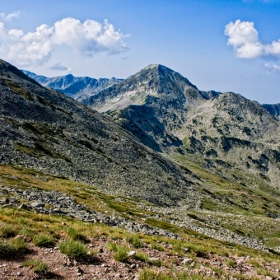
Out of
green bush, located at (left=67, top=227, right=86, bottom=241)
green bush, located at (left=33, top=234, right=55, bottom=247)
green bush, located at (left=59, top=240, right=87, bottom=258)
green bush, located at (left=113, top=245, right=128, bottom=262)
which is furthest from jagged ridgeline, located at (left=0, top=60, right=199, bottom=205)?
Answer: green bush, located at (left=113, top=245, right=128, bottom=262)

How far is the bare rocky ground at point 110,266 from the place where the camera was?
1089 centimetres

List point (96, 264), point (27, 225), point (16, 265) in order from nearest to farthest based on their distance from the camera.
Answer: point (16, 265) → point (96, 264) → point (27, 225)

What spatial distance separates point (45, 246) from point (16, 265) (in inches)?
99.5

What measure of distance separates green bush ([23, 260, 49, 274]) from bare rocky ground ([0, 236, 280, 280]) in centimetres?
17

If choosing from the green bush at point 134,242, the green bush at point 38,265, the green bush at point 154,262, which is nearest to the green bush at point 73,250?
the green bush at point 38,265

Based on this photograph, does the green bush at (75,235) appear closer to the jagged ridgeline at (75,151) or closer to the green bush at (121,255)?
the green bush at (121,255)

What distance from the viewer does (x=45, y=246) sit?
13.4 metres

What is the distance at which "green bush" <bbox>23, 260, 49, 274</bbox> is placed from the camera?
10.7 meters

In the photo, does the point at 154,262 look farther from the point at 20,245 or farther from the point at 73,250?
the point at 20,245

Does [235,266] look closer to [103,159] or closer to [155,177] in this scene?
[103,159]

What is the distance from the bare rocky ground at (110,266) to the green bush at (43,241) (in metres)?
0.30

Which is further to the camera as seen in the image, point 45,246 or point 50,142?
point 50,142

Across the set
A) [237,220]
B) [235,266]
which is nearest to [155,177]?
[237,220]

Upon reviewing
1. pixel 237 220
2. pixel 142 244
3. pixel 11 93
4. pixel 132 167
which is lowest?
pixel 237 220
